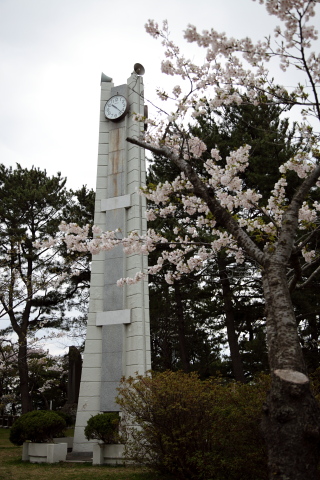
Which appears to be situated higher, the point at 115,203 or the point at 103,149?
the point at 103,149

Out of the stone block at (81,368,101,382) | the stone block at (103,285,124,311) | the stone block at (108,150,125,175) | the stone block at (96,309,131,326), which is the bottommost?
the stone block at (81,368,101,382)

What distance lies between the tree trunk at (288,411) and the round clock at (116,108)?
8.09 metres

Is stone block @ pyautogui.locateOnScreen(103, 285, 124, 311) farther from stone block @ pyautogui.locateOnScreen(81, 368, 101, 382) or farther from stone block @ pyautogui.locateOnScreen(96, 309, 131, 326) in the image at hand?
stone block @ pyautogui.locateOnScreen(81, 368, 101, 382)

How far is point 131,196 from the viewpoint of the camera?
9609 millimetres

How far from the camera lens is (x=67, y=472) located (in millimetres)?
6520

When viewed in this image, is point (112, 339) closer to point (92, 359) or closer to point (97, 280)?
point (92, 359)

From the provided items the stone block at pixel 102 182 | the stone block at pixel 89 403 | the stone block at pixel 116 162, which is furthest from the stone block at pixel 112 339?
the stone block at pixel 116 162

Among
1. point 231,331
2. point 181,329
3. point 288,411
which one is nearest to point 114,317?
point 231,331

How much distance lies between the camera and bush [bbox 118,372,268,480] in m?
4.46

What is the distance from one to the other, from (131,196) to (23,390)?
25.9 feet

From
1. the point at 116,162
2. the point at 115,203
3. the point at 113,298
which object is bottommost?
the point at 113,298

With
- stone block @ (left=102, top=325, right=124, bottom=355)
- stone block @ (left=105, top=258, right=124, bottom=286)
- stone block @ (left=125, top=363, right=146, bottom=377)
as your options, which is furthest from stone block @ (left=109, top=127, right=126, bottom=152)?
stone block @ (left=125, top=363, right=146, bottom=377)

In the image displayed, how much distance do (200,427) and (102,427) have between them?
124 inches

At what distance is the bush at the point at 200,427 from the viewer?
4461 millimetres
